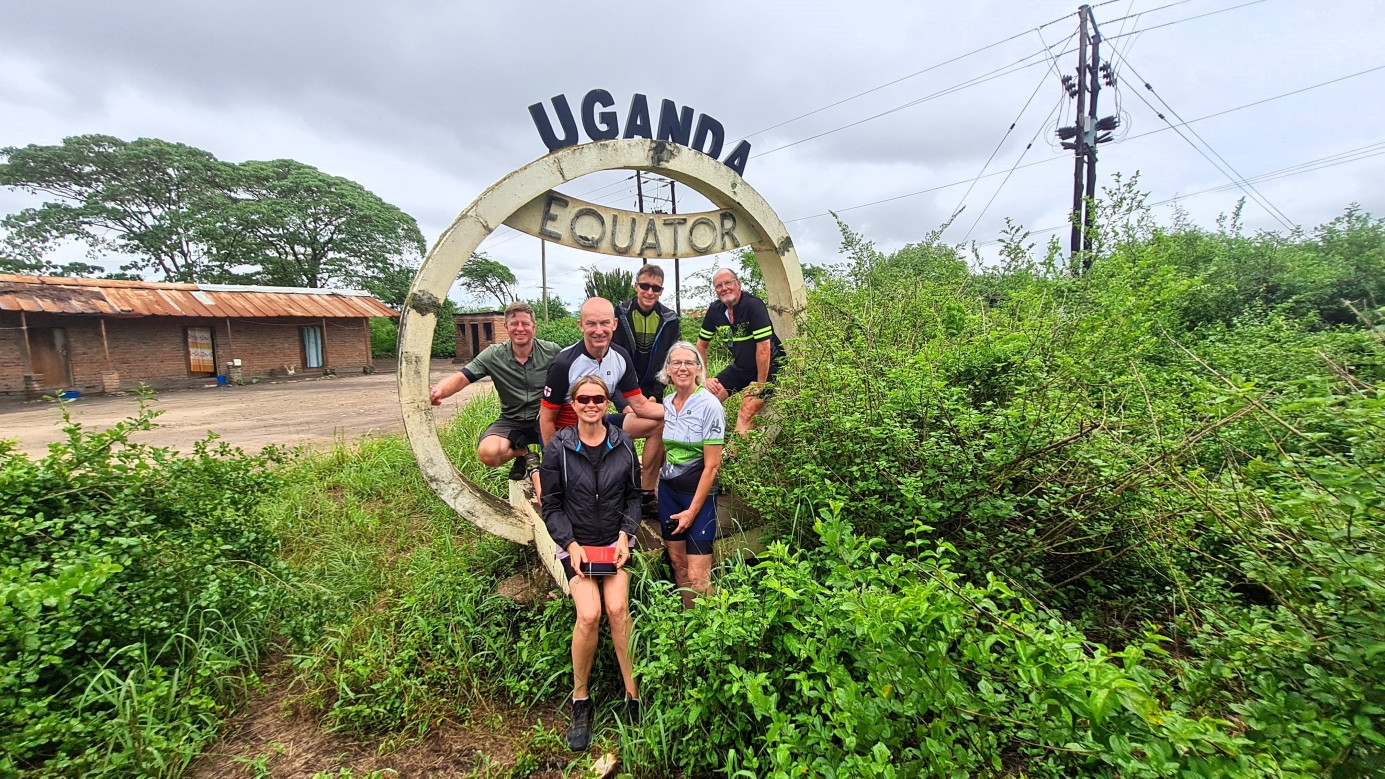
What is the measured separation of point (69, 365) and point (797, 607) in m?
21.2

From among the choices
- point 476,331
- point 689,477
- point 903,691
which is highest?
point 476,331

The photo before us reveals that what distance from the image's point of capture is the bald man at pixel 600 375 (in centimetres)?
342

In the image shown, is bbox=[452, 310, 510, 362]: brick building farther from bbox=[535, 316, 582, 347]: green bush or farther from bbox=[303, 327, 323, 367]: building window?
bbox=[303, 327, 323, 367]: building window

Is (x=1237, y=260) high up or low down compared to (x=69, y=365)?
up

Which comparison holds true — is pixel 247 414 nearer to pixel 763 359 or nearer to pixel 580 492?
pixel 763 359

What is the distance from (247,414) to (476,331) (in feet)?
45.3

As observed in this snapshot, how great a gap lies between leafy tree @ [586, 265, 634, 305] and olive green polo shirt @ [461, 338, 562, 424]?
10506 millimetres

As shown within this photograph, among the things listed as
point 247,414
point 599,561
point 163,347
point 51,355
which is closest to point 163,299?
point 163,347

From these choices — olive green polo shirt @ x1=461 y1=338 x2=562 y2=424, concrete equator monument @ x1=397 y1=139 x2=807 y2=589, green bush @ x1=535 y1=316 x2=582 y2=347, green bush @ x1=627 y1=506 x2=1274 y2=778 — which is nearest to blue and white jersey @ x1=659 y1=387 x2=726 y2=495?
green bush @ x1=627 y1=506 x2=1274 y2=778

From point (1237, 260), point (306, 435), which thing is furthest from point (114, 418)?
point (1237, 260)

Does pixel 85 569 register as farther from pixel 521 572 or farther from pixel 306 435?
pixel 306 435

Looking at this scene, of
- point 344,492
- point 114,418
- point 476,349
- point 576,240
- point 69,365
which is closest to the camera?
point 576,240

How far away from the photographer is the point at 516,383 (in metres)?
4.11

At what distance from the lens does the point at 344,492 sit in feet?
17.3
